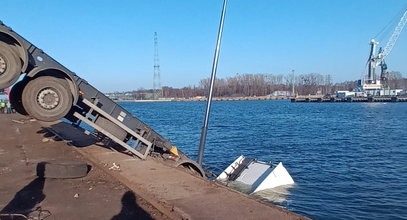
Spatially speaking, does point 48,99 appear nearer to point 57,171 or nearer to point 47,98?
point 47,98

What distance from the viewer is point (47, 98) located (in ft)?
29.7

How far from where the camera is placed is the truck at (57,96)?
8031 mm

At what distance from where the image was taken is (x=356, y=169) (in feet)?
61.1

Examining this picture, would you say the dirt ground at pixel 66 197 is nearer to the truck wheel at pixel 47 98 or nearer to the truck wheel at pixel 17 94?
the truck wheel at pixel 47 98

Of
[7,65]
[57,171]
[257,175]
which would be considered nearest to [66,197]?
[57,171]

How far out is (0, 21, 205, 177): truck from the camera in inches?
316

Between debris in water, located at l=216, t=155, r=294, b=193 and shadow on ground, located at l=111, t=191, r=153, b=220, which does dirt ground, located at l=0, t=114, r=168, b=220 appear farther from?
debris in water, located at l=216, t=155, r=294, b=193

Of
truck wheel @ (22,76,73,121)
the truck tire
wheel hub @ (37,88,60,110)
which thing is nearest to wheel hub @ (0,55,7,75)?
truck wheel @ (22,76,73,121)

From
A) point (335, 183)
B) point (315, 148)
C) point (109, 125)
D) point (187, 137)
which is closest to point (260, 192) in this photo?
point (335, 183)

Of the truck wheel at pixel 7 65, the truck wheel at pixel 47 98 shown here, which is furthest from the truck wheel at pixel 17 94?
the truck wheel at pixel 7 65

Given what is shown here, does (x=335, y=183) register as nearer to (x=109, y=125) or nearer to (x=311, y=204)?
(x=311, y=204)

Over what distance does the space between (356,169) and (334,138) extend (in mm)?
12797

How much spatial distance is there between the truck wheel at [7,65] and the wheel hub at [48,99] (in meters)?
1.02

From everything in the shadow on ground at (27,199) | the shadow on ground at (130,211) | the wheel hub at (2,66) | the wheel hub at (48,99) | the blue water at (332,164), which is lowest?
the blue water at (332,164)
